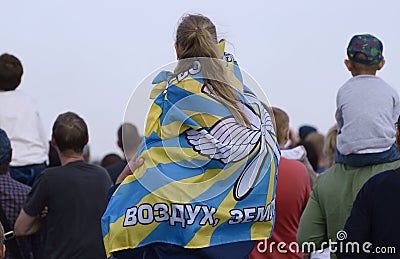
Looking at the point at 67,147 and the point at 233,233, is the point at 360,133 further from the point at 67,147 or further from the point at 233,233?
the point at 67,147

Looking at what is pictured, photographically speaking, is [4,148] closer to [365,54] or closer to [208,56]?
[208,56]

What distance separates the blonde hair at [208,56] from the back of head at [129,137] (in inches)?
10.2

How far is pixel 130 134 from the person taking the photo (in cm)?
277

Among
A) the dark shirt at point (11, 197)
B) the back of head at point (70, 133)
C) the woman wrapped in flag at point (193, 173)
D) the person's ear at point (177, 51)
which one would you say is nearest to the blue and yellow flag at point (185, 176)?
the woman wrapped in flag at point (193, 173)

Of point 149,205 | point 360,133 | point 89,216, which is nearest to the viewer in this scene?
point 149,205

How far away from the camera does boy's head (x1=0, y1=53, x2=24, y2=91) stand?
443 cm

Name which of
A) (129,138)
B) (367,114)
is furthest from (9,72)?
(367,114)

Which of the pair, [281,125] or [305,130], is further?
[305,130]

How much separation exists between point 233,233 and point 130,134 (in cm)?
51

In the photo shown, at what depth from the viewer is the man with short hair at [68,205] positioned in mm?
3906

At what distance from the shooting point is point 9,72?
443 centimetres

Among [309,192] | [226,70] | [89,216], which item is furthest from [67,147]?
[226,70]

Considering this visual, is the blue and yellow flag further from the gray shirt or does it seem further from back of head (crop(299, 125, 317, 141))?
back of head (crop(299, 125, 317, 141))

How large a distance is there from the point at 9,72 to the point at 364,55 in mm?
2037
